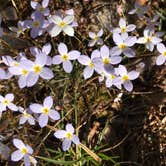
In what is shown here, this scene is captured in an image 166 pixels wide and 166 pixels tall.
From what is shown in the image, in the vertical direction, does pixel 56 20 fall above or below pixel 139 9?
below

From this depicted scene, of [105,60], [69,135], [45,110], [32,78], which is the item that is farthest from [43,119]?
[105,60]

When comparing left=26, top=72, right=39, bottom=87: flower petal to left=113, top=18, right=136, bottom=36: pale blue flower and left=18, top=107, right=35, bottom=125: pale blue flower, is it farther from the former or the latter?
left=113, top=18, right=136, bottom=36: pale blue flower

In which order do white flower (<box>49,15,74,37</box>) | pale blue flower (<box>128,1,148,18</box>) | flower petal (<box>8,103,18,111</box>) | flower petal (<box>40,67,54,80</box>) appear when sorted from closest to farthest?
flower petal (<box>40,67,54,80</box>) → white flower (<box>49,15,74,37</box>) → flower petal (<box>8,103,18,111</box>) → pale blue flower (<box>128,1,148,18</box>)

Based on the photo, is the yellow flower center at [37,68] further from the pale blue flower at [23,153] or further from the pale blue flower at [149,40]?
the pale blue flower at [149,40]

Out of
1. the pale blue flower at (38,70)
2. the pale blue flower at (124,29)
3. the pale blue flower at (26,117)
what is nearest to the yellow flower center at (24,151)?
the pale blue flower at (26,117)

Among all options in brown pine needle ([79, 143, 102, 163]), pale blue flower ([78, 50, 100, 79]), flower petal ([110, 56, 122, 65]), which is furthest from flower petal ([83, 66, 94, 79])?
brown pine needle ([79, 143, 102, 163])

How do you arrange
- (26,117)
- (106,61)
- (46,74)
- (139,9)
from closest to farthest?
(46,74)
(106,61)
(26,117)
(139,9)

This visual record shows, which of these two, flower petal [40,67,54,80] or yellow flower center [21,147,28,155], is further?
yellow flower center [21,147,28,155]

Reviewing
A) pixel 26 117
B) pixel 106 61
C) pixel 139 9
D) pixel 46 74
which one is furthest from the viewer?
pixel 139 9

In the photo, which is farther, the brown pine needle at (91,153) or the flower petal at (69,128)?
the brown pine needle at (91,153)

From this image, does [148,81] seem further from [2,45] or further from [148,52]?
[2,45]

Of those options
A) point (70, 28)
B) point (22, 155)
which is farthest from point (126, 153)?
point (70, 28)

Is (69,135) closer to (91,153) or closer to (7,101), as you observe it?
(91,153)
